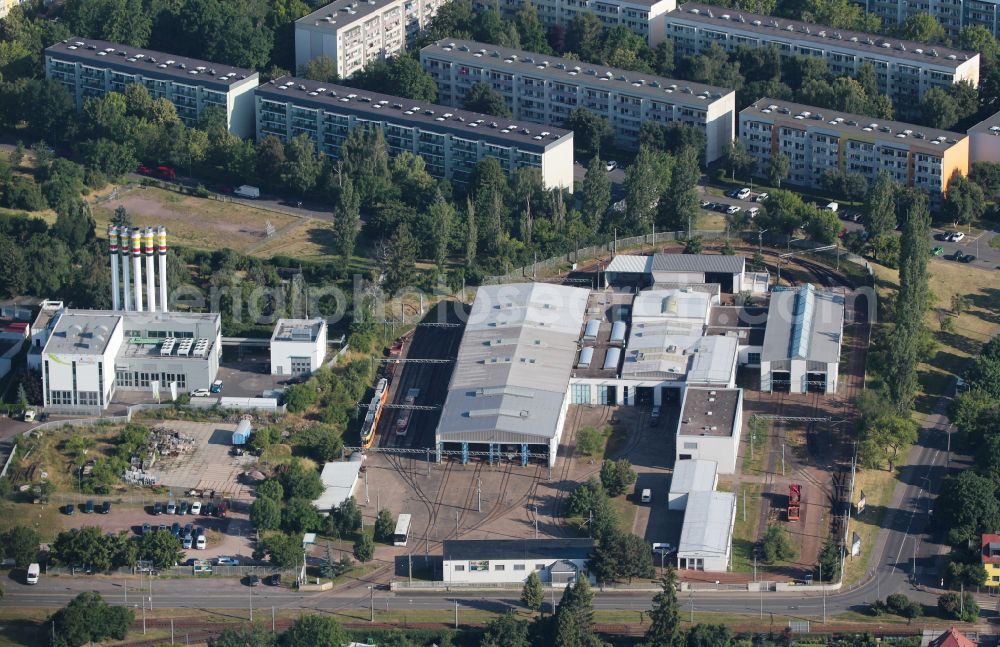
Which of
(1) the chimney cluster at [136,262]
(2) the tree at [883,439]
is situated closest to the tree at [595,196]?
(1) the chimney cluster at [136,262]

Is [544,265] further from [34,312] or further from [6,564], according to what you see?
[6,564]

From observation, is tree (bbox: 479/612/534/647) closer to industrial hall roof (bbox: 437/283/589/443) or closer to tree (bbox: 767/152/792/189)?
industrial hall roof (bbox: 437/283/589/443)

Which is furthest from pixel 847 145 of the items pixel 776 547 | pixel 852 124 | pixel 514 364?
pixel 776 547

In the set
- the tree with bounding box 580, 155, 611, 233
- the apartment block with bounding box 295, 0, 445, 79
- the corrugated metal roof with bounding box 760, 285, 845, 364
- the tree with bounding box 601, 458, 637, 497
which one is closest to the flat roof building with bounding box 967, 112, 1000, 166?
the corrugated metal roof with bounding box 760, 285, 845, 364

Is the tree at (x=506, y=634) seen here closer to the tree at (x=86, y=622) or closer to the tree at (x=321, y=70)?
the tree at (x=86, y=622)

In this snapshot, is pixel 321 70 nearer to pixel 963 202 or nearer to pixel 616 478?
pixel 963 202

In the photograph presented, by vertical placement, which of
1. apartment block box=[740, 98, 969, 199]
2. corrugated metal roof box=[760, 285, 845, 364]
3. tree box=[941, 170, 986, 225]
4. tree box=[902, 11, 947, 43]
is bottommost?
corrugated metal roof box=[760, 285, 845, 364]
